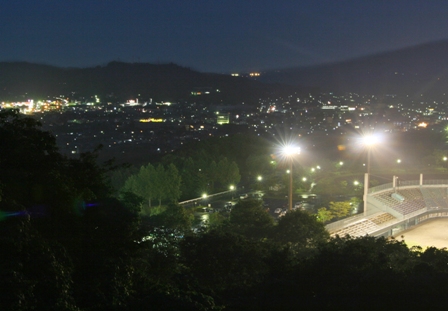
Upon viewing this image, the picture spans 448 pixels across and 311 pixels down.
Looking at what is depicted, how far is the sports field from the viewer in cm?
1275

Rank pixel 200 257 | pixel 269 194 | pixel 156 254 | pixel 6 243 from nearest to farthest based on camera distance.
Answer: pixel 6 243, pixel 200 257, pixel 156 254, pixel 269 194

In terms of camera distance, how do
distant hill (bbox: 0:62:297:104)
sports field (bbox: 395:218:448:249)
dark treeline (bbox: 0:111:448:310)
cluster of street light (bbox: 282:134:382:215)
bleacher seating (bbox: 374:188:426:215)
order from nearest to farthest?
dark treeline (bbox: 0:111:448:310) → cluster of street light (bbox: 282:134:382:215) → sports field (bbox: 395:218:448:249) → bleacher seating (bbox: 374:188:426:215) → distant hill (bbox: 0:62:297:104)

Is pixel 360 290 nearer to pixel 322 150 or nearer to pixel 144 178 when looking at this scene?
pixel 144 178

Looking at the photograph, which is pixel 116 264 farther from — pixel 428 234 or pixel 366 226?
pixel 428 234

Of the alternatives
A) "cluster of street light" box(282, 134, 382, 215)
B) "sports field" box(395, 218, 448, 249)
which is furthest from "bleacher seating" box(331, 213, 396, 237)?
"sports field" box(395, 218, 448, 249)

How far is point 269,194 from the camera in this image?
62.1 feet

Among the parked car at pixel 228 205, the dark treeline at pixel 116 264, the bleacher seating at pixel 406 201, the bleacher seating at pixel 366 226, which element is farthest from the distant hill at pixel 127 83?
the dark treeline at pixel 116 264

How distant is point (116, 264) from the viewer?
3.88 metres

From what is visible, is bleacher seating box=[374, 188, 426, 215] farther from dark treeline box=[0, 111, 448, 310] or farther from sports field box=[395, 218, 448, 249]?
dark treeline box=[0, 111, 448, 310]

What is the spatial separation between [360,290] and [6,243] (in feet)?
11.1

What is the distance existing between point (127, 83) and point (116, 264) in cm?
9450

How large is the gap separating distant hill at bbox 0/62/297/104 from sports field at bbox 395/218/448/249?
57.8 m

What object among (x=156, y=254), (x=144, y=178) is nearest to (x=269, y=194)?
(x=144, y=178)

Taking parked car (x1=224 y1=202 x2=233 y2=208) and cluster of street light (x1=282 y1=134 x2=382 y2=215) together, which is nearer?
cluster of street light (x1=282 y1=134 x2=382 y2=215)
